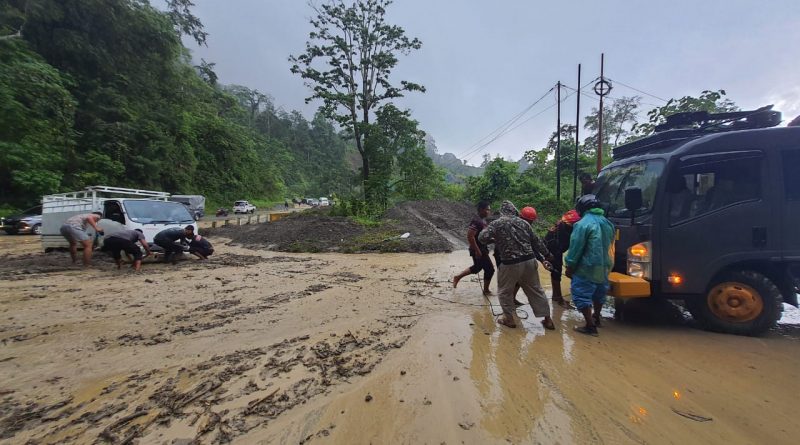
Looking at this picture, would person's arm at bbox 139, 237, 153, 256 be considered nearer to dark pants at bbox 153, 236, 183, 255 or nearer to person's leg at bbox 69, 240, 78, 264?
dark pants at bbox 153, 236, 183, 255

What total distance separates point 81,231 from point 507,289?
931 centimetres

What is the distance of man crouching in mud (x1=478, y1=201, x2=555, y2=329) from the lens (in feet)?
14.3

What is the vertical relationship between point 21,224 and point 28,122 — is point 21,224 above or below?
below

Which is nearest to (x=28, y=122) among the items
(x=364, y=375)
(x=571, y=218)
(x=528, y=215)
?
(x=364, y=375)

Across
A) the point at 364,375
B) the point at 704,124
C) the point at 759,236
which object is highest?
the point at 704,124

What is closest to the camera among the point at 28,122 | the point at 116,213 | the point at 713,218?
the point at 713,218

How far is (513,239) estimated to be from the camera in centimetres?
441

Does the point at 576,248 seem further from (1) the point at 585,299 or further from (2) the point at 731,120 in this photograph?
(2) the point at 731,120

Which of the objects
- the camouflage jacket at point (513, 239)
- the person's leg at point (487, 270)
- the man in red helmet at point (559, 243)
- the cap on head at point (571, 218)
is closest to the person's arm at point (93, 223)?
the person's leg at point (487, 270)

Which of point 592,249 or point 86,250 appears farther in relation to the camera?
point 86,250

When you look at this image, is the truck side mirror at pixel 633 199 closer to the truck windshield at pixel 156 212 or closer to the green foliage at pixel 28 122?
the truck windshield at pixel 156 212

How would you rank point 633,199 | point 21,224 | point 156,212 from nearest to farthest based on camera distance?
1. point 633,199
2. point 156,212
3. point 21,224

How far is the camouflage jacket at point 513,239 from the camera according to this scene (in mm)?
4402

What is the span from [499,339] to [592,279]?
133cm
